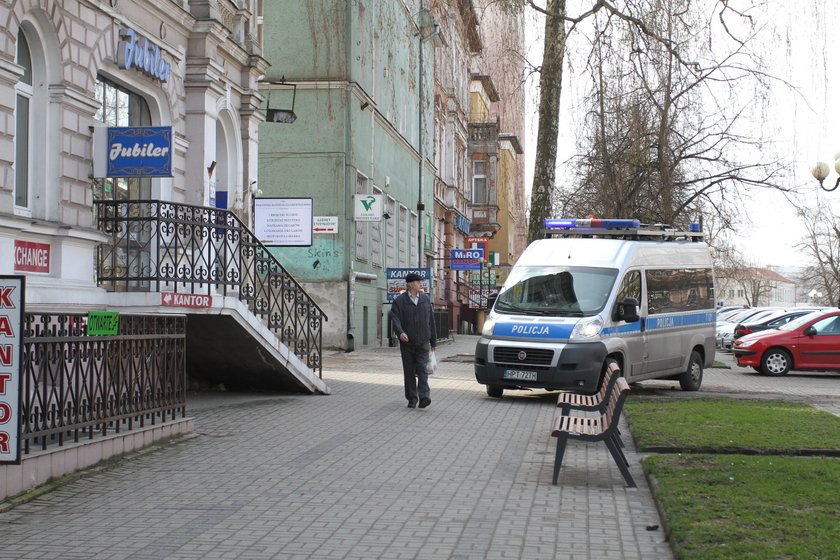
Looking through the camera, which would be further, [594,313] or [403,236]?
[403,236]

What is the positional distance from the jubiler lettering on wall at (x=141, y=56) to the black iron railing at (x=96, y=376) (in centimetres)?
489

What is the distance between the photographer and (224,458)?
10969 mm

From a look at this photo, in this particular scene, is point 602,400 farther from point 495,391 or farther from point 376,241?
point 376,241

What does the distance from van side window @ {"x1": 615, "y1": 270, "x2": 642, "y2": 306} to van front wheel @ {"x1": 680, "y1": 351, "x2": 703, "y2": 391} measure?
2582 mm

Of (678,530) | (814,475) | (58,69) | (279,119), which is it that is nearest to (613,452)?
(814,475)

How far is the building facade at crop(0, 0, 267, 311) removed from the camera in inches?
488

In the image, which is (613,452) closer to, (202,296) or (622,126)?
(202,296)

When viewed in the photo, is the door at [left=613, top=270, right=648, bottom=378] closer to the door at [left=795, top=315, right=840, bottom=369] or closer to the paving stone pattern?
the paving stone pattern

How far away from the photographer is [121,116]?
52.3ft

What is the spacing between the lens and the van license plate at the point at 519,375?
55.2 ft

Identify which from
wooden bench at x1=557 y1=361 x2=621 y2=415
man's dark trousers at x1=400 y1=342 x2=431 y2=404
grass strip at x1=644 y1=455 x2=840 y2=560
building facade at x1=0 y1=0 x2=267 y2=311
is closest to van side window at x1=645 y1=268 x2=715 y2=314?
man's dark trousers at x1=400 y1=342 x2=431 y2=404

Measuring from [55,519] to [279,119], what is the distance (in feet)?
53.7

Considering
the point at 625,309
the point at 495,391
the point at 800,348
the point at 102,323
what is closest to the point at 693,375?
the point at 625,309

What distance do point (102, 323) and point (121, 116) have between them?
263 inches
